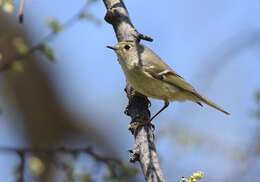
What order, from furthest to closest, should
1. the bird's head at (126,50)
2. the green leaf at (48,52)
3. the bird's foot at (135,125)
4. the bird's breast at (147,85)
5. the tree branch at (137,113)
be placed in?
the bird's breast at (147,85) < the green leaf at (48,52) < the bird's head at (126,50) < the bird's foot at (135,125) < the tree branch at (137,113)

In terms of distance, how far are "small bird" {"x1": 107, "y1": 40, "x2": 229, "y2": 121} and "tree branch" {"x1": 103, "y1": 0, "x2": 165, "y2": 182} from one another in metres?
0.20

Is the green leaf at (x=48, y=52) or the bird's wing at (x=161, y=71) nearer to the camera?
the green leaf at (x=48, y=52)

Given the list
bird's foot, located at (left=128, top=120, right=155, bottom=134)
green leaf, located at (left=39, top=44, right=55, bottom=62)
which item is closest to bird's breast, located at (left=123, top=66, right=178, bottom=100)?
green leaf, located at (left=39, top=44, right=55, bottom=62)

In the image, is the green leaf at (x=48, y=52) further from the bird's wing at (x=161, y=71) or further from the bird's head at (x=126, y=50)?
the bird's wing at (x=161, y=71)

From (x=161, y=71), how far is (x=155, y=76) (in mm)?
140

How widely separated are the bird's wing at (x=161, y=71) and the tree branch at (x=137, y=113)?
383 mm

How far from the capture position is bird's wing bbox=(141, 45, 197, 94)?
4070 mm

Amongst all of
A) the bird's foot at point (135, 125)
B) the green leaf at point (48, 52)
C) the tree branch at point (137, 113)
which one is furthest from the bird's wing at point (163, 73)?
the bird's foot at point (135, 125)

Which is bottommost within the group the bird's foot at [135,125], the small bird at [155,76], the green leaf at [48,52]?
the bird's foot at [135,125]

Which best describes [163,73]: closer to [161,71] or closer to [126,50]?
[161,71]

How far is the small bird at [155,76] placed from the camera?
3.87 m

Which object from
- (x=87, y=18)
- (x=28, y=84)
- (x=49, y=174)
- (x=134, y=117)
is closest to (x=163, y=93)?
(x=87, y=18)

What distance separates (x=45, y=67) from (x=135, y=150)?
6.11 m

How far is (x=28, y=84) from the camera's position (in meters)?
8.35
